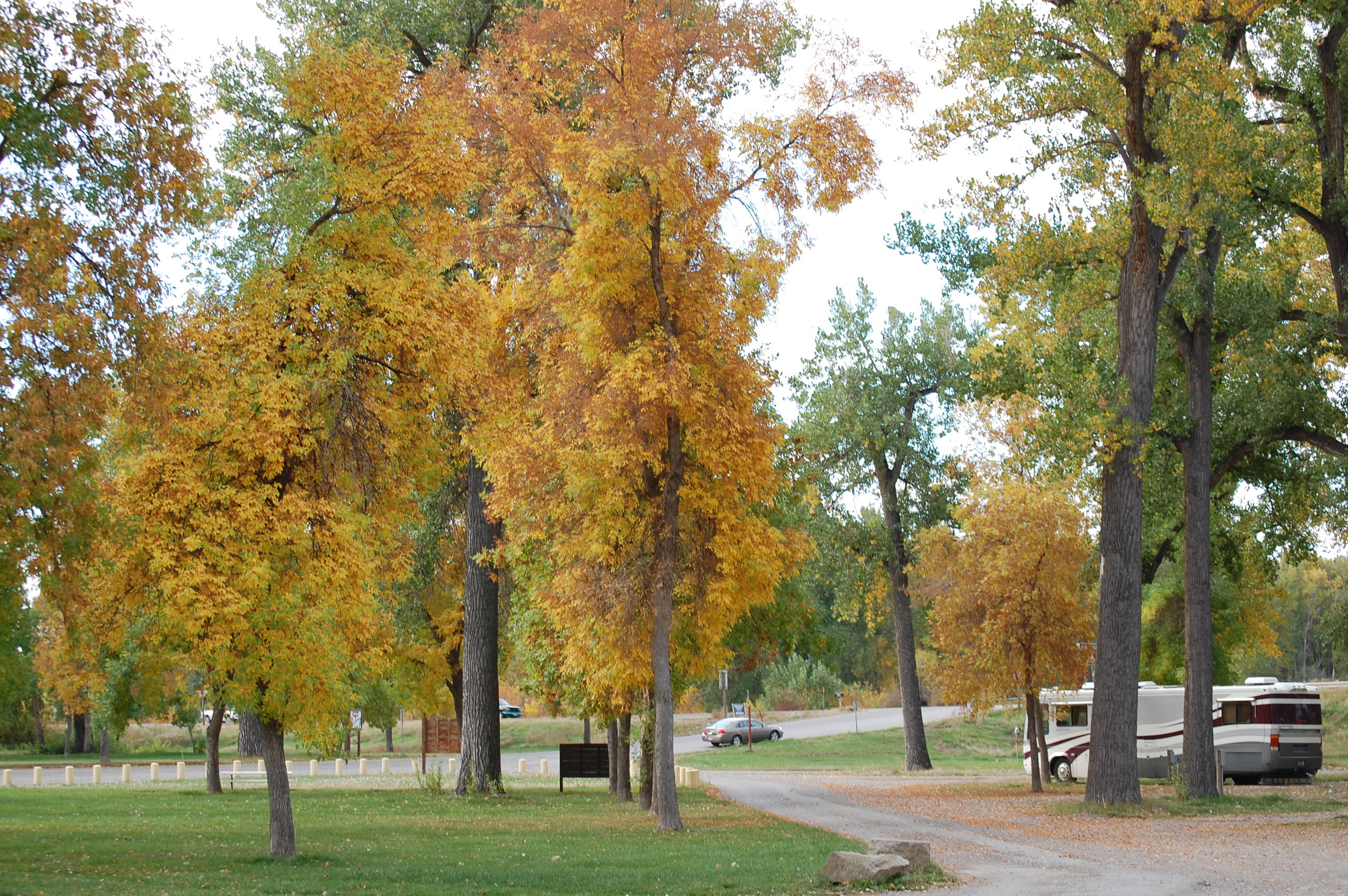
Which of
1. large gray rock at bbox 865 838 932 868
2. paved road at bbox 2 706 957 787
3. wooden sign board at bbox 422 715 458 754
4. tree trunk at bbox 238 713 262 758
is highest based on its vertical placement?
large gray rock at bbox 865 838 932 868

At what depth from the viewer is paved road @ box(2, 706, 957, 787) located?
3603 cm

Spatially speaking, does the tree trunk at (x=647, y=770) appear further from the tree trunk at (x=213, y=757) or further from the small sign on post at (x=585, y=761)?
the tree trunk at (x=213, y=757)

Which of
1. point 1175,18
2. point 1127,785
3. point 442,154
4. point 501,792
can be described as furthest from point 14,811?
point 1175,18

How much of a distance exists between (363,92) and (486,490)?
1117cm

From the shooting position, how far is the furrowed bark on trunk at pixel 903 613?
111 ft

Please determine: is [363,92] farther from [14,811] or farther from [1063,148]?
[14,811]

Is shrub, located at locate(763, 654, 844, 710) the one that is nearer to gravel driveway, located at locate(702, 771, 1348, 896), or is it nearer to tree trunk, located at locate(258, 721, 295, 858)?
gravel driveway, located at locate(702, 771, 1348, 896)

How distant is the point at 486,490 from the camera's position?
2319 cm

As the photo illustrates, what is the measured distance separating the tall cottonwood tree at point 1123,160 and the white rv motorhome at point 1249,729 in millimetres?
8231

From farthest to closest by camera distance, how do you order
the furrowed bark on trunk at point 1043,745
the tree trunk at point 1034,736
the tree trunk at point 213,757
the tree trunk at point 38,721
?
the tree trunk at point 38,721
the furrowed bark on trunk at point 1043,745
the tree trunk at point 213,757
the tree trunk at point 1034,736

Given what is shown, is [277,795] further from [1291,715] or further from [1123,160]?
[1291,715]

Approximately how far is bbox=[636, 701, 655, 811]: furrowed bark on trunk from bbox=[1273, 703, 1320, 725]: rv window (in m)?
17.0

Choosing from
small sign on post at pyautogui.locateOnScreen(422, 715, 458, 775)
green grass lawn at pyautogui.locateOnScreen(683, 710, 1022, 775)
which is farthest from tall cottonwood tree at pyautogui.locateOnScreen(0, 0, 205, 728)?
green grass lawn at pyautogui.locateOnScreen(683, 710, 1022, 775)

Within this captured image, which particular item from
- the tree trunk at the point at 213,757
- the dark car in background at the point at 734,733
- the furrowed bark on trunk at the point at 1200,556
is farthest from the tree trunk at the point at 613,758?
the dark car in background at the point at 734,733
